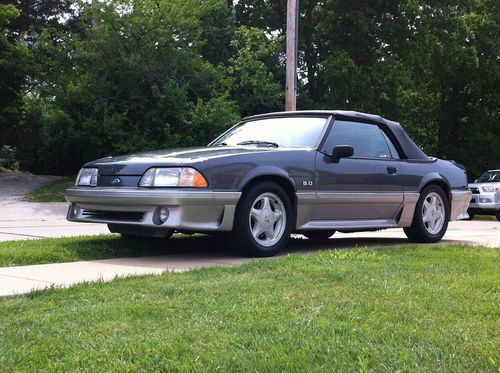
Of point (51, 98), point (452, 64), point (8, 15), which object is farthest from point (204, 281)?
point (452, 64)

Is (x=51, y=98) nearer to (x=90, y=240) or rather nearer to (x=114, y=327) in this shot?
(x=90, y=240)

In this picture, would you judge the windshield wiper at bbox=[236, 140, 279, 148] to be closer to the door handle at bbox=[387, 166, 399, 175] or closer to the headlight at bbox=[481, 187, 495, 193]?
the door handle at bbox=[387, 166, 399, 175]

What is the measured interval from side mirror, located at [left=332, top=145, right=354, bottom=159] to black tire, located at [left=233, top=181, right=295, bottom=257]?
0.82 meters

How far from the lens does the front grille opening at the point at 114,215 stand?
627 centimetres

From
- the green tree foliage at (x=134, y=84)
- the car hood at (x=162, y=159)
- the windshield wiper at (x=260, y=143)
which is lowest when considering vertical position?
the car hood at (x=162, y=159)

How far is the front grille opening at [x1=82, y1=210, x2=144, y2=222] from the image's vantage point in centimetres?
627

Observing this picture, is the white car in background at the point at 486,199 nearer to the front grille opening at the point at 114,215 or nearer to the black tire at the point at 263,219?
the black tire at the point at 263,219

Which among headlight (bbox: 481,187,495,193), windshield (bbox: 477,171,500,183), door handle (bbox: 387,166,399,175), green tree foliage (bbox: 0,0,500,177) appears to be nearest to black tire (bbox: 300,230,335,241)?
door handle (bbox: 387,166,399,175)

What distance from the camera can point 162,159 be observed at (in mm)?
6293

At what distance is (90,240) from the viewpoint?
731 cm

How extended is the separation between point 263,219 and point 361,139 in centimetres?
193

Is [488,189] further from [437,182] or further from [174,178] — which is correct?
[174,178]

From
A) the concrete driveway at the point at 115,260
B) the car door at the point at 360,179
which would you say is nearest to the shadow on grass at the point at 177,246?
the concrete driveway at the point at 115,260

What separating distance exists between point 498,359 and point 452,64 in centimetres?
2680
